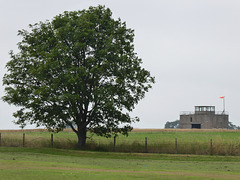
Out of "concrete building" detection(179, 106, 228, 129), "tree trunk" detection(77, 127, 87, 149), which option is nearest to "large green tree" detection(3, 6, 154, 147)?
"tree trunk" detection(77, 127, 87, 149)

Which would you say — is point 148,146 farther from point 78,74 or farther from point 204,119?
point 204,119

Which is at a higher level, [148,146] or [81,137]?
[81,137]

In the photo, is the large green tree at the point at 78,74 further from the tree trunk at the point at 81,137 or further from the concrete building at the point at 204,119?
the concrete building at the point at 204,119

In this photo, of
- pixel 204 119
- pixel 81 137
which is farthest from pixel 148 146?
pixel 204 119

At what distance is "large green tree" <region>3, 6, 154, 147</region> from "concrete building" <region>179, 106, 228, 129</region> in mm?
76457

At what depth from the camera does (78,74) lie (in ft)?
126

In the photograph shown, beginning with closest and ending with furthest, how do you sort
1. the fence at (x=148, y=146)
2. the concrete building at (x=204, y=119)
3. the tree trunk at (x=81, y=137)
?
the fence at (x=148, y=146) → the tree trunk at (x=81, y=137) → the concrete building at (x=204, y=119)

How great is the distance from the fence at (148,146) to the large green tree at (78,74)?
1.67 meters

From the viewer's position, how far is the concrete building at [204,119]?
4557 inches

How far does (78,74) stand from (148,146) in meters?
10.9

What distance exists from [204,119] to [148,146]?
78197 millimetres

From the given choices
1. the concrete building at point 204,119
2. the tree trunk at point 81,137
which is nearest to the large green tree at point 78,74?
the tree trunk at point 81,137

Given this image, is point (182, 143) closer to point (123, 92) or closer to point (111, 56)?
point (123, 92)

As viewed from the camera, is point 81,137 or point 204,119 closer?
point 81,137
